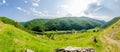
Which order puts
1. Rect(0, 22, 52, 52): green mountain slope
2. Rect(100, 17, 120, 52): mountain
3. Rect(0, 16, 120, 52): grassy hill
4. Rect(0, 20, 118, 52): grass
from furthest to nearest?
Rect(100, 17, 120, 52): mountain → Rect(0, 16, 120, 52): grassy hill → Rect(0, 20, 118, 52): grass → Rect(0, 22, 52, 52): green mountain slope

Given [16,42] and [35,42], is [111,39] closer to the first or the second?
[35,42]

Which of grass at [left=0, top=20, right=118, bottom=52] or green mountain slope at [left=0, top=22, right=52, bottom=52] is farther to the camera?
grass at [left=0, top=20, right=118, bottom=52]

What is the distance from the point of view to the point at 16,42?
284ft

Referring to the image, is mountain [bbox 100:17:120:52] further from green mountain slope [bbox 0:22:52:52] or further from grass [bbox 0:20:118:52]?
green mountain slope [bbox 0:22:52:52]

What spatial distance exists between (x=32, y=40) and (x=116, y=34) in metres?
40.0

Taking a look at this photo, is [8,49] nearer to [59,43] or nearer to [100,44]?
[59,43]

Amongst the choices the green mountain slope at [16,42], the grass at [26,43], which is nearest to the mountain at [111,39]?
the grass at [26,43]

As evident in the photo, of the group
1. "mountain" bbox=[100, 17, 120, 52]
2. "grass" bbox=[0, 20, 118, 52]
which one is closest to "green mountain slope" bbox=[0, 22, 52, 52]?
"grass" bbox=[0, 20, 118, 52]

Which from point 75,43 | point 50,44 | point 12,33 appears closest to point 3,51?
point 12,33

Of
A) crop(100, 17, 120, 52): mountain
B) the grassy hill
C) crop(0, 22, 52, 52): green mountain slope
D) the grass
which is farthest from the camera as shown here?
crop(100, 17, 120, 52): mountain

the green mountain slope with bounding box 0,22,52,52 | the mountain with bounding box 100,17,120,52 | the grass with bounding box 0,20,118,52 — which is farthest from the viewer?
the mountain with bounding box 100,17,120,52

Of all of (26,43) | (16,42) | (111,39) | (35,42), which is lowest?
(111,39)

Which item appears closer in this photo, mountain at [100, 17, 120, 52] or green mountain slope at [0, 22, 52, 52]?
green mountain slope at [0, 22, 52, 52]

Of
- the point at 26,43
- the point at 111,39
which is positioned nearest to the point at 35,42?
the point at 26,43
